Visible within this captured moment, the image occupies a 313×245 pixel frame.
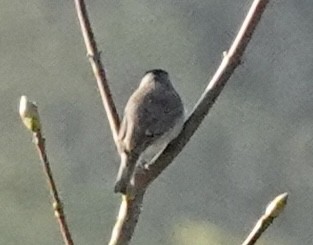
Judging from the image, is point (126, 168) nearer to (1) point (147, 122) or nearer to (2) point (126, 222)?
(1) point (147, 122)

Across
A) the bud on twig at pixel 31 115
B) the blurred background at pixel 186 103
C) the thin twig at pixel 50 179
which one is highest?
the bud on twig at pixel 31 115

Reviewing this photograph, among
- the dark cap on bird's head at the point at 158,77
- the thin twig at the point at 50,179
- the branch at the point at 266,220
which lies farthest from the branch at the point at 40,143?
the dark cap on bird's head at the point at 158,77

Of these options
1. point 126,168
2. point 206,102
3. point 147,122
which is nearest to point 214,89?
point 206,102

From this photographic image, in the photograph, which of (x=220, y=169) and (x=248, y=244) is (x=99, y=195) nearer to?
(x=220, y=169)

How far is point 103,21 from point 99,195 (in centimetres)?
45

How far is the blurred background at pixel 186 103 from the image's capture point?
2.42 meters

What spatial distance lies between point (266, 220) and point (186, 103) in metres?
1.83

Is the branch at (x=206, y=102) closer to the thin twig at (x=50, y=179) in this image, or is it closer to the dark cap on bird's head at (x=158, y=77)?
the thin twig at (x=50, y=179)

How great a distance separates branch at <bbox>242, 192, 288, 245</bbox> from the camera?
585 millimetres

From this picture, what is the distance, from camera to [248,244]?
59cm

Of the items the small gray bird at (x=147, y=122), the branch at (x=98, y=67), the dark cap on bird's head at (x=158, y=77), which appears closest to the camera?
the branch at (x=98, y=67)

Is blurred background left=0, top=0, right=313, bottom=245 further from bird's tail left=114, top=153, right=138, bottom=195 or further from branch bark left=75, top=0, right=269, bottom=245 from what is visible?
branch bark left=75, top=0, right=269, bottom=245

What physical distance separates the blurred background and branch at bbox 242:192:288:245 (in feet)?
5.94

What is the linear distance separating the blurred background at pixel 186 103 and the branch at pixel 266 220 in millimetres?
1809
